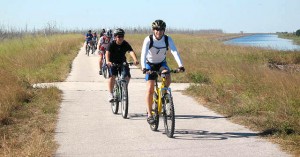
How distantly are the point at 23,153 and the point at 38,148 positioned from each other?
0.24 metres

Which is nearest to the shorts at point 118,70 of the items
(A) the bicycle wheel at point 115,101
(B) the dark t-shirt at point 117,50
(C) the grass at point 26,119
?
(B) the dark t-shirt at point 117,50

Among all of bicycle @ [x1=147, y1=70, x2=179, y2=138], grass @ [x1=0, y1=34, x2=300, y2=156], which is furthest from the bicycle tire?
grass @ [x1=0, y1=34, x2=300, y2=156]

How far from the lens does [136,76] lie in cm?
1675

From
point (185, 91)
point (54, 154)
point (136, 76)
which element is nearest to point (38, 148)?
point (54, 154)

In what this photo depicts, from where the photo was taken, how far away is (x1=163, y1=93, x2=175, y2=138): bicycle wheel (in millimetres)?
6328

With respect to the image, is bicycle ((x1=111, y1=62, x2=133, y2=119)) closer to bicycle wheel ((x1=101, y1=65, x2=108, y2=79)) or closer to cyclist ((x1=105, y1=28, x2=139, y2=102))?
cyclist ((x1=105, y1=28, x2=139, y2=102))

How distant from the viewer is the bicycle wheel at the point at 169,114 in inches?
249

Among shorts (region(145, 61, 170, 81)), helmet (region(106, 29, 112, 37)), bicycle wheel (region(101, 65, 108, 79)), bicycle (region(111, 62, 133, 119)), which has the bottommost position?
bicycle wheel (region(101, 65, 108, 79))

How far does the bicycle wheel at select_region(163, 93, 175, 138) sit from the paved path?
0.41 feet

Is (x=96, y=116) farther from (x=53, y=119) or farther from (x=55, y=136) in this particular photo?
(x=55, y=136)

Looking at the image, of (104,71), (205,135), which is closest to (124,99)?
(205,135)

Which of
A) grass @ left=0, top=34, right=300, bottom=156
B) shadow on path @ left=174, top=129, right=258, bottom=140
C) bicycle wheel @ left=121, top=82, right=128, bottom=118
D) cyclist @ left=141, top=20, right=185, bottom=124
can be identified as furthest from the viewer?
bicycle wheel @ left=121, top=82, right=128, bottom=118

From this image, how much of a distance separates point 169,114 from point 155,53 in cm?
111

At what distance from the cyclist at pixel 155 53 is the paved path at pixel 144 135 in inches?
25.9
